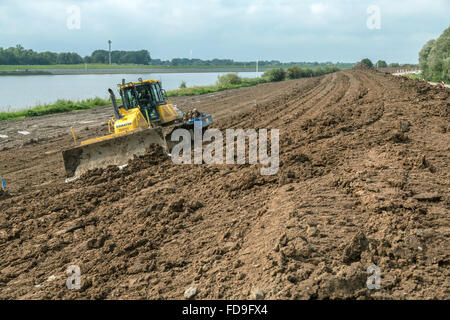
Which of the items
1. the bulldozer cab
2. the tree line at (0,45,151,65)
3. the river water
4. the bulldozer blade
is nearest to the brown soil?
the bulldozer blade

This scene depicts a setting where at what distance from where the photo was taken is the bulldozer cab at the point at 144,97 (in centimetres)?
1312

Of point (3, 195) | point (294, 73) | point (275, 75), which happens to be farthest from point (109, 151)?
point (294, 73)

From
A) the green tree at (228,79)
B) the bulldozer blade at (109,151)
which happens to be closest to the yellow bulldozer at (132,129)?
the bulldozer blade at (109,151)

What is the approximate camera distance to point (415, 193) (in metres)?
6.07

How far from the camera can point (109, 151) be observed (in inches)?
449

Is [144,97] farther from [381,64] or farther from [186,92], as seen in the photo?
[381,64]

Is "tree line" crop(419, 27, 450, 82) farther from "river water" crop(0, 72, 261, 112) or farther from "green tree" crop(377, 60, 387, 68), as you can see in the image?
"green tree" crop(377, 60, 387, 68)

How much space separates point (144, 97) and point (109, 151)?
9.79 feet

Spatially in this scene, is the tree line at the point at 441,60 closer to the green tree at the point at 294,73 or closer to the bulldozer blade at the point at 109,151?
the green tree at the point at 294,73

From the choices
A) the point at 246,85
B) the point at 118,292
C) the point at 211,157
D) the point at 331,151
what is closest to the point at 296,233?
the point at 118,292

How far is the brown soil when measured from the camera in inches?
166

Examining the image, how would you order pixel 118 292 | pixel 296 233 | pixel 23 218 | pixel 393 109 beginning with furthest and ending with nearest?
pixel 393 109, pixel 23 218, pixel 296 233, pixel 118 292
